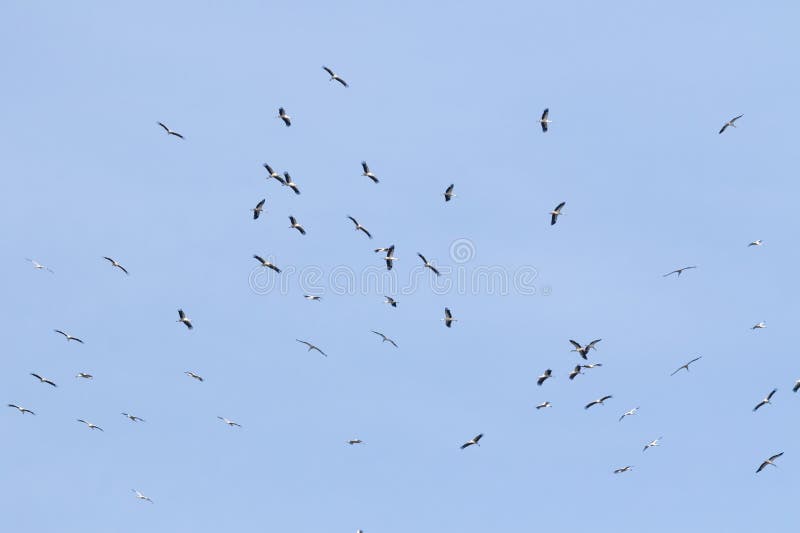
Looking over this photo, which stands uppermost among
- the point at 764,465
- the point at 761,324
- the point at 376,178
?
the point at 376,178

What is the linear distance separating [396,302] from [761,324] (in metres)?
32.5

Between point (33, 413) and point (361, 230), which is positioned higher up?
point (361, 230)

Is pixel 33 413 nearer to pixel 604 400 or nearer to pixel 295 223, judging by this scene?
pixel 295 223

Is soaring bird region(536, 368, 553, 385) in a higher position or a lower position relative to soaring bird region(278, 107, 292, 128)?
lower

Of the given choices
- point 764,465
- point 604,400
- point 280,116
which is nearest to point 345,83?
point 280,116

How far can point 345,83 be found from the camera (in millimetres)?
145125

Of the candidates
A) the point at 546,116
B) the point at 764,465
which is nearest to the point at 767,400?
the point at 764,465

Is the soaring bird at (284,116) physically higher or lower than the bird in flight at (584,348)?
higher

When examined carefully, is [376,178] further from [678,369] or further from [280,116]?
[678,369]

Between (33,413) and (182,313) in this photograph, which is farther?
(33,413)

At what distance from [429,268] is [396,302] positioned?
4.22 meters

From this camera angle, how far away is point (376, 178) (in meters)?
148

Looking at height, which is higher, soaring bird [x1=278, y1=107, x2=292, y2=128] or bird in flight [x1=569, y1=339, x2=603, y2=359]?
soaring bird [x1=278, y1=107, x2=292, y2=128]

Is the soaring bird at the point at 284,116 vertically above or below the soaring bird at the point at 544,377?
above
